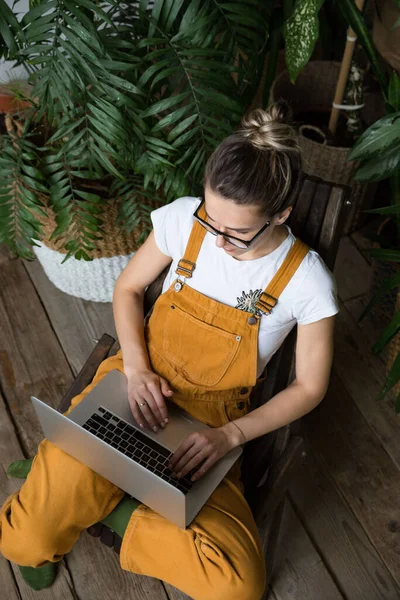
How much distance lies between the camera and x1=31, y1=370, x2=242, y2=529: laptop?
111 cm

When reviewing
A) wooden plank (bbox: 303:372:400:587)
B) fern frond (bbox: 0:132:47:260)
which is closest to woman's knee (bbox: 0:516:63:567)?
fern frond (bbox: 0:132:47:260)

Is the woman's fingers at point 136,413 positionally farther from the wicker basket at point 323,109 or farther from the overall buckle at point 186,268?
the wicker basket at point 323,109

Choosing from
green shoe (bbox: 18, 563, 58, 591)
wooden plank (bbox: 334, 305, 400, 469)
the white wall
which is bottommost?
green shoe (bbox: 18, 563, 58, 591)

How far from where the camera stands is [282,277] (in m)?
1.30

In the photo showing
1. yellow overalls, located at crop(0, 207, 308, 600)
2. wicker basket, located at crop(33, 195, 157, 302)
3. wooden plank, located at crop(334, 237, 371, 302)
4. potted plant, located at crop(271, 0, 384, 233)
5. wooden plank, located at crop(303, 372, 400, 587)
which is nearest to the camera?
yellow overalls, located at crop(0, 207, 308, 600)

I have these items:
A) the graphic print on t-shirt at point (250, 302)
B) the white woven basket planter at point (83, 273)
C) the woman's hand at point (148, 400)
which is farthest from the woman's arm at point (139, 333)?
the white woven basket planter at point (83, 273)

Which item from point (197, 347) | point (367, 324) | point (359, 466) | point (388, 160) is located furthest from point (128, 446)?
point (367, 324)

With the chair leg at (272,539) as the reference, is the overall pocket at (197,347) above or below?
above

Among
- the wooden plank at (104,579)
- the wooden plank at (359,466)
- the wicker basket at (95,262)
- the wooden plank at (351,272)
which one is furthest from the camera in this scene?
the wooden plank at (351,272)

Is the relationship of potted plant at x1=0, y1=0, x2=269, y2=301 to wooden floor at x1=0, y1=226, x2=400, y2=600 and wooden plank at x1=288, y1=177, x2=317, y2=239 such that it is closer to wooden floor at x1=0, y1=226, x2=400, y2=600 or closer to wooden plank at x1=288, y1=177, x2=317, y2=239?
wooden plank at x1=288, y1=177, x2=317, y2=239

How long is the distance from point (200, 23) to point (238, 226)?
51 centimetres

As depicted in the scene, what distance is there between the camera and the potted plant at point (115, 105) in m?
1.35

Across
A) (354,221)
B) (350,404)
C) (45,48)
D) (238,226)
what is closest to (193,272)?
(238,226)

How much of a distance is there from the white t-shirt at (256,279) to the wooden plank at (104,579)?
26.7 inches
